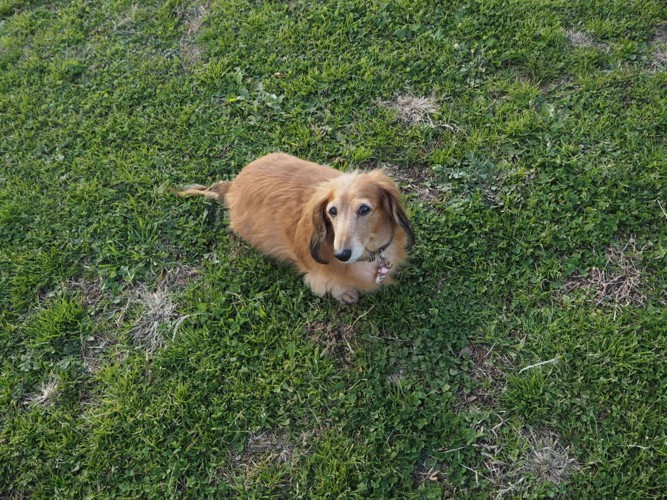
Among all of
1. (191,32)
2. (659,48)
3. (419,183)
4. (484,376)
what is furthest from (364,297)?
(191,32)

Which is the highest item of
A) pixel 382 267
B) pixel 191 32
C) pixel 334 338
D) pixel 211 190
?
pixel 191 32

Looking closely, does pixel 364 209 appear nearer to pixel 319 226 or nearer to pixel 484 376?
pixel 319 226

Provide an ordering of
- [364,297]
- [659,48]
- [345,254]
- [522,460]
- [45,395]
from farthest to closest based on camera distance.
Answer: [659,48] → [364,297] → [45,395] → [522,460] → [345,254]

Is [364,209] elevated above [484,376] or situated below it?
above

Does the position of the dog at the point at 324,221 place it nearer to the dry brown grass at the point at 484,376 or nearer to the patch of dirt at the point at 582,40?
the dry brown grass at the point at 484,376

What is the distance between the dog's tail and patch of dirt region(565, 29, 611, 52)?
130 inches

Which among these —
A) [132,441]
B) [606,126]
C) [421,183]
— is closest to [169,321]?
[132,441]

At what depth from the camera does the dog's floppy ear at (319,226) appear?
9.52 feet

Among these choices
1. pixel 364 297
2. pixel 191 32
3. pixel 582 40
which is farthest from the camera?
pixel 191 32

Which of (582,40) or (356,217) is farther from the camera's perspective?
(582,40)

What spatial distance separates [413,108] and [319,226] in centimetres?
182

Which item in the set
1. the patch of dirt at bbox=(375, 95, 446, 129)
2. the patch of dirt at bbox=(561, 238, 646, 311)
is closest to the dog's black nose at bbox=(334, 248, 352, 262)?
the patch of dirt at bbox=(561, 238, 646, 311)

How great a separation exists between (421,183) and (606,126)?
5.06 feet

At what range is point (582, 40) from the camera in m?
4.19
